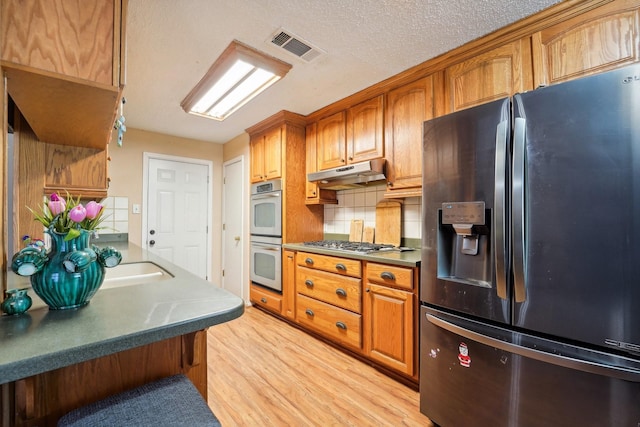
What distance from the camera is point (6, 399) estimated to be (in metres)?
0.75

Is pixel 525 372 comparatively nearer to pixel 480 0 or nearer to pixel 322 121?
pixel 480 0

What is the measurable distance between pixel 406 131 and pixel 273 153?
1.53 m

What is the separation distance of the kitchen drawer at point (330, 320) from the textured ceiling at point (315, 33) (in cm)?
184

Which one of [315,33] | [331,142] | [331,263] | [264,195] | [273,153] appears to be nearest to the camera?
[315,33]

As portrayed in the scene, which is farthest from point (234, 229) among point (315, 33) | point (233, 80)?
point (315, 33)

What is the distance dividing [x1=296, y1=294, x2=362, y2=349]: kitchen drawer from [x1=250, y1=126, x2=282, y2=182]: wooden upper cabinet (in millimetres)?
1364

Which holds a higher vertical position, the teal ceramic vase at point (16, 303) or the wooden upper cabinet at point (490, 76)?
the wooden upper cabinet at point (490, 76)

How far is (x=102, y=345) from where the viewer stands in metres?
0.62

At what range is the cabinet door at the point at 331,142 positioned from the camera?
2.68 metres

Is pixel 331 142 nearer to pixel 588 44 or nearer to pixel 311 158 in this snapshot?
pixel 311 158

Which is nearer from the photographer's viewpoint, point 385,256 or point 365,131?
point 385,256

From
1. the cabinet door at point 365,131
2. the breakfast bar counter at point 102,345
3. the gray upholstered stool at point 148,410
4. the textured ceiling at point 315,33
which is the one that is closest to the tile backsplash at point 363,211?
the cabinet door at point 365,131

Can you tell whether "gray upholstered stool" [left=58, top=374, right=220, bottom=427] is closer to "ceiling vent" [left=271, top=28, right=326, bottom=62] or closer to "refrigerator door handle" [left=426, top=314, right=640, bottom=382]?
"refrigerator door handle" [left=426, top=314, right=640, bottom=382]

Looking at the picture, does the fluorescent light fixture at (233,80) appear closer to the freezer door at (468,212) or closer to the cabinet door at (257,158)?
the cabinet door at (257,158)
